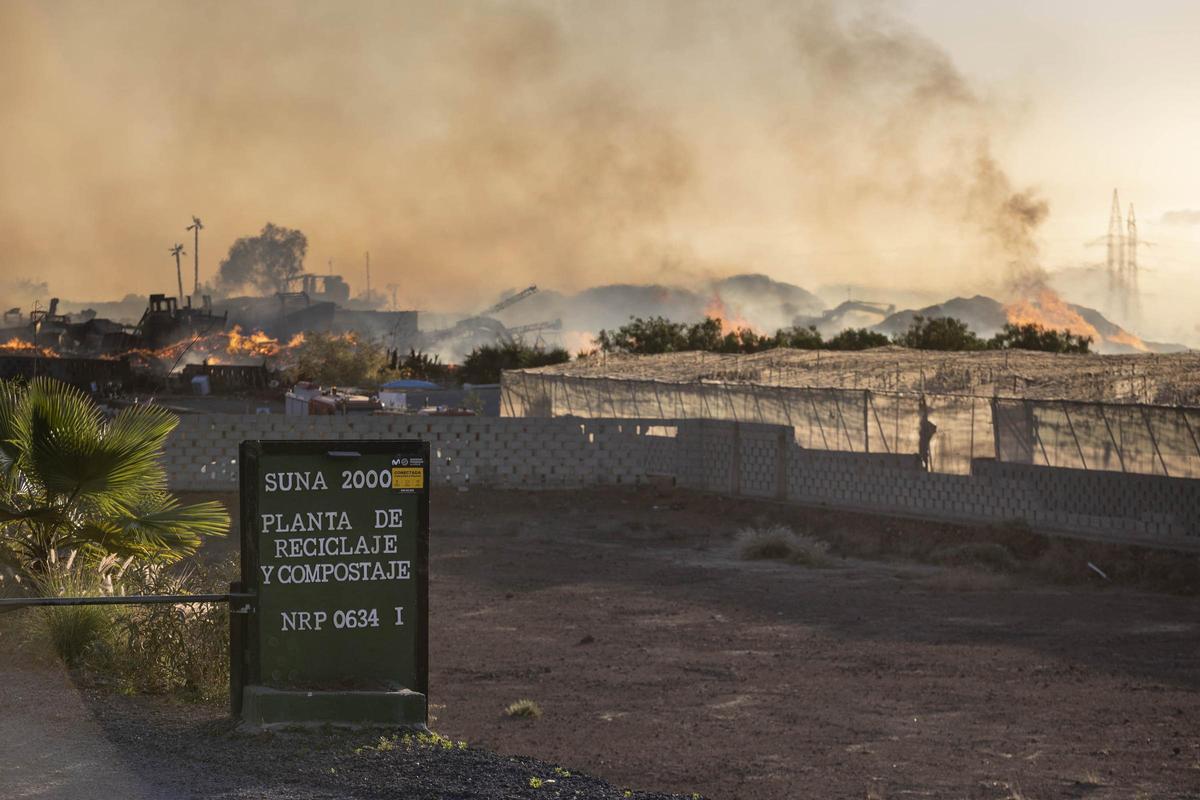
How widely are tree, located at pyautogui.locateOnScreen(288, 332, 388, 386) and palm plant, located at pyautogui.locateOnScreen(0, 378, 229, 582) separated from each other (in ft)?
265

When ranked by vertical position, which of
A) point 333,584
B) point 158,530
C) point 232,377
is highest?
point 232,377

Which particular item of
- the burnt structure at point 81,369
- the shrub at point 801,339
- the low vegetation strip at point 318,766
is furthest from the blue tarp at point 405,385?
the low vegetation strip at point 318,766

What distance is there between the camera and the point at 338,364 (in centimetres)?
9625

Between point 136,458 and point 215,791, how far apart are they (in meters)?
4.92

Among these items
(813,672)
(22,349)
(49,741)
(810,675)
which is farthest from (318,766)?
(22,349)

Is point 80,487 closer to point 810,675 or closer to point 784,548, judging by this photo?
point 810,675

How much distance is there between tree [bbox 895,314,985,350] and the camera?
313ft

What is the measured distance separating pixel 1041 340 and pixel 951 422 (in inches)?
2369

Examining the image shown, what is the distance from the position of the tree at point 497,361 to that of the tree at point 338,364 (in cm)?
698

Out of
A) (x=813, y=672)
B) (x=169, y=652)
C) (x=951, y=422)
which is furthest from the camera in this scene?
(x=951, y=422)

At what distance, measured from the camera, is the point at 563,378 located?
169 ft

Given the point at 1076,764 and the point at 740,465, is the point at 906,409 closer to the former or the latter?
the point at 740,465

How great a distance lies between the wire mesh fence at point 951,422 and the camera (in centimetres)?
3008

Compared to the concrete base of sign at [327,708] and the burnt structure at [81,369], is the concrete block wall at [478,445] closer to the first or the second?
the concrete base of sign at [327,708]
